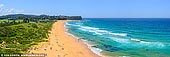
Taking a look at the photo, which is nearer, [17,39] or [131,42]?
[17,39]

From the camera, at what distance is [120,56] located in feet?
132

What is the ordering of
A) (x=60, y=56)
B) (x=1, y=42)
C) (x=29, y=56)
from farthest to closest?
(x=1, y=42), (x=60, y=56), (x=29, y=56)

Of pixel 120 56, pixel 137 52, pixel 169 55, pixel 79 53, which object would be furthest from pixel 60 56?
pixel 169 55

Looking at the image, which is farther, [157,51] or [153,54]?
[157,51]

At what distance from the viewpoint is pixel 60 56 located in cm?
3909

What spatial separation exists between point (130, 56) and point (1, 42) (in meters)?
22.9

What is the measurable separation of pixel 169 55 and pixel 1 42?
2802 cm

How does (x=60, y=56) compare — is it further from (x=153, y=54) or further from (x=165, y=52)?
(x=165, y=52)

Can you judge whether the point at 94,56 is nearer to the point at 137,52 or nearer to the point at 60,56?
the point at 60,56

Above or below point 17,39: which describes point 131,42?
below

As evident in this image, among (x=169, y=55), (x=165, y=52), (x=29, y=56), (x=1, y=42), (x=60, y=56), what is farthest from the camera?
(x=1, y=42)

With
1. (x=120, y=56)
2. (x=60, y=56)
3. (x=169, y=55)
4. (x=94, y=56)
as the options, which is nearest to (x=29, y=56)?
(x=60, y=56)

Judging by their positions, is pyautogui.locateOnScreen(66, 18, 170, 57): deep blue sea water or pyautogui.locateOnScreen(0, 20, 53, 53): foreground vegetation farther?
pyautogui.locateOnScreen(66, 18, 170, 57): deep blue sea water

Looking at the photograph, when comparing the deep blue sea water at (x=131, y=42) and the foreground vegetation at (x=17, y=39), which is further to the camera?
the deep blue sea water at (x=131, y=42)
